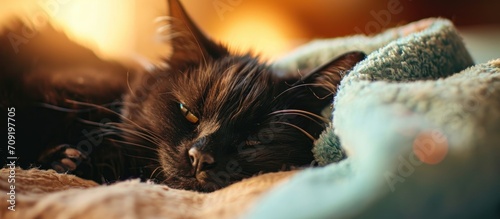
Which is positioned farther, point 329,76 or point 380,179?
point 329,76

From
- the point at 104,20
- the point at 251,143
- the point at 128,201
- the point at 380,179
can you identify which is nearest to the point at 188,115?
the point at 251,143

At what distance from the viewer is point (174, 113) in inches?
43.7

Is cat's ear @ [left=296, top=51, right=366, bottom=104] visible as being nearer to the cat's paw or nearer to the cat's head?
the cat's head

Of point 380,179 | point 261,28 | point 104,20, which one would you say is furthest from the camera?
point 261,28

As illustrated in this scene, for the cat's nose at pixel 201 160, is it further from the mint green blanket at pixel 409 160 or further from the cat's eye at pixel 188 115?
the mint green blanket at pixel 409 160

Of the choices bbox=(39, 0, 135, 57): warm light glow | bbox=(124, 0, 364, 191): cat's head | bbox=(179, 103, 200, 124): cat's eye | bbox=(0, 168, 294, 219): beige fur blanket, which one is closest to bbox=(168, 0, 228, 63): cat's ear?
bbox=(124, 0, 364, 191): cat's head

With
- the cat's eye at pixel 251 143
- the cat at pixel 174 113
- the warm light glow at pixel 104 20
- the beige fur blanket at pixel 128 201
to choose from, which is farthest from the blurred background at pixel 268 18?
the beige fur blanket at pixel 128 201

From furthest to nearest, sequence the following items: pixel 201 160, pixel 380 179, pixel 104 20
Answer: pixel 104 20 → pixel 201 160 → pixel 380 179

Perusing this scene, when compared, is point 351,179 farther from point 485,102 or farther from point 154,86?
point 154,86

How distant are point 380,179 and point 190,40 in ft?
2.61

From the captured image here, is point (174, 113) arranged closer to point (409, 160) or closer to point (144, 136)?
point (144, 136)

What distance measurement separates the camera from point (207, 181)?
0.94 metres

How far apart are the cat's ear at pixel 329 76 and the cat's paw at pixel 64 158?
22.7 inches

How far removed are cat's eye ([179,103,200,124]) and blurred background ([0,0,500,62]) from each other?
1.10 meters
